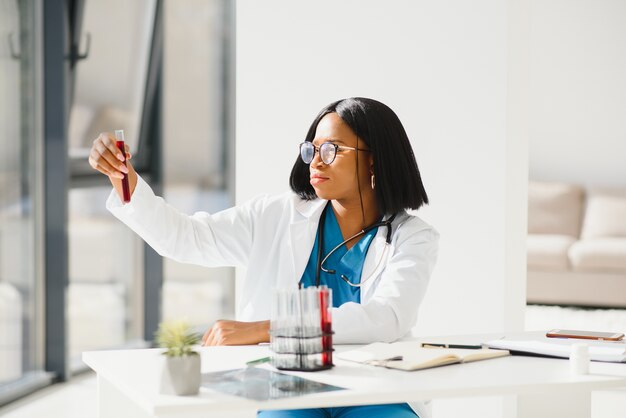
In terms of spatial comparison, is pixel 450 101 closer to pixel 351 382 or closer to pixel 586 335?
pixel 586 335

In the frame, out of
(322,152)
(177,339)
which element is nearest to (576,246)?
(322,152)

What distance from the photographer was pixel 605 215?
711 cm

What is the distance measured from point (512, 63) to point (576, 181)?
505cm

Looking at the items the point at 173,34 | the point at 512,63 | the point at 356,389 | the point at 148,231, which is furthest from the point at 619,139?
the point at 356,389

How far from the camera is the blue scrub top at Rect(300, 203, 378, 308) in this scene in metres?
2.30

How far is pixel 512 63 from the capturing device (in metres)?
3.03

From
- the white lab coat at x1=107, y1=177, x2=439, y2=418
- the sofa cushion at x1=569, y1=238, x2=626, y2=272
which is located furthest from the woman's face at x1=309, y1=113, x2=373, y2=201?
the sofa cushion at x1=569, y1=238, x2=626, y2=272

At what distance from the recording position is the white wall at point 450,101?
3035 mm

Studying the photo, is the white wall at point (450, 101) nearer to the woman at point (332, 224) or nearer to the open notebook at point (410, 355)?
the woman at point (332, 224)

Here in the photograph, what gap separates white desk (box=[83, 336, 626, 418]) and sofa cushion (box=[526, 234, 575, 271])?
195 inches

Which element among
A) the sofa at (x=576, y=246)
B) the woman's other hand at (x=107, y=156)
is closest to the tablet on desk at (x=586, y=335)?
the woman's other hand at (x=107, y=156)

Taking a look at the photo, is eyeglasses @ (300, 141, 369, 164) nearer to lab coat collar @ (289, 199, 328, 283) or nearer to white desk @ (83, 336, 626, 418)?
lab coat collar @ (289, 199, 328, 283)

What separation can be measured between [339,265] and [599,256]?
466 cm

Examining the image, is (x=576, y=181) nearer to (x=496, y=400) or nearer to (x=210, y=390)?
(x=496, y=400)
